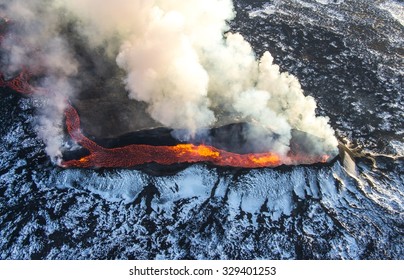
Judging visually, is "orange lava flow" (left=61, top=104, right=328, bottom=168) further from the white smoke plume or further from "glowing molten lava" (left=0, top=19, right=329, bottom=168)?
the white smoke plume

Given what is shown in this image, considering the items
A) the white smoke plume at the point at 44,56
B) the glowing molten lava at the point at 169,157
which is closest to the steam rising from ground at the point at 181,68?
the white smoke plume at the point at 44,56

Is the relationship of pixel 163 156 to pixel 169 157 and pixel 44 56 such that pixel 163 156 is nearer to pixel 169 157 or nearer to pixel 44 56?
pixel 169 157

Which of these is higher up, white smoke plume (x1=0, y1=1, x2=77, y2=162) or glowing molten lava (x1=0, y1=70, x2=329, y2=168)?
white smoke plume (x1=0, y1=1, x2=77, y2=162)

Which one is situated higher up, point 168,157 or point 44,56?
point 44,56

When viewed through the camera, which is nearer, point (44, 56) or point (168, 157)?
point (168, 157)

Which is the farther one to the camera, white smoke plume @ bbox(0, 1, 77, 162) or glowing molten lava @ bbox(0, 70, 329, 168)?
white smoke plume @ bbox(0, 1, 77, 162)

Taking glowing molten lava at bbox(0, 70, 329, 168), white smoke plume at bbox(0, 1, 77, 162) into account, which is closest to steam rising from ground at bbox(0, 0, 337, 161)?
white smoke plume at bbox(0, 1, 77, 162)

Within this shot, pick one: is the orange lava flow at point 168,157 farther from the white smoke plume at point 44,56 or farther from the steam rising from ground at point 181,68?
the white smoke plume at point 44,56

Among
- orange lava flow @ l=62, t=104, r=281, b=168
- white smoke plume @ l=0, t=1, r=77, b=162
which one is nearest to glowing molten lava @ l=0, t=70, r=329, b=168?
orange lava flow @ l=62, t=104, r=281, b=168

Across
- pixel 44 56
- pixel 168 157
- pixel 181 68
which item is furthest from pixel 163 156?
pixel 44 56

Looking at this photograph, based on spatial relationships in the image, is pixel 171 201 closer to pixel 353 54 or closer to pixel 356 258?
pixel 356 258
